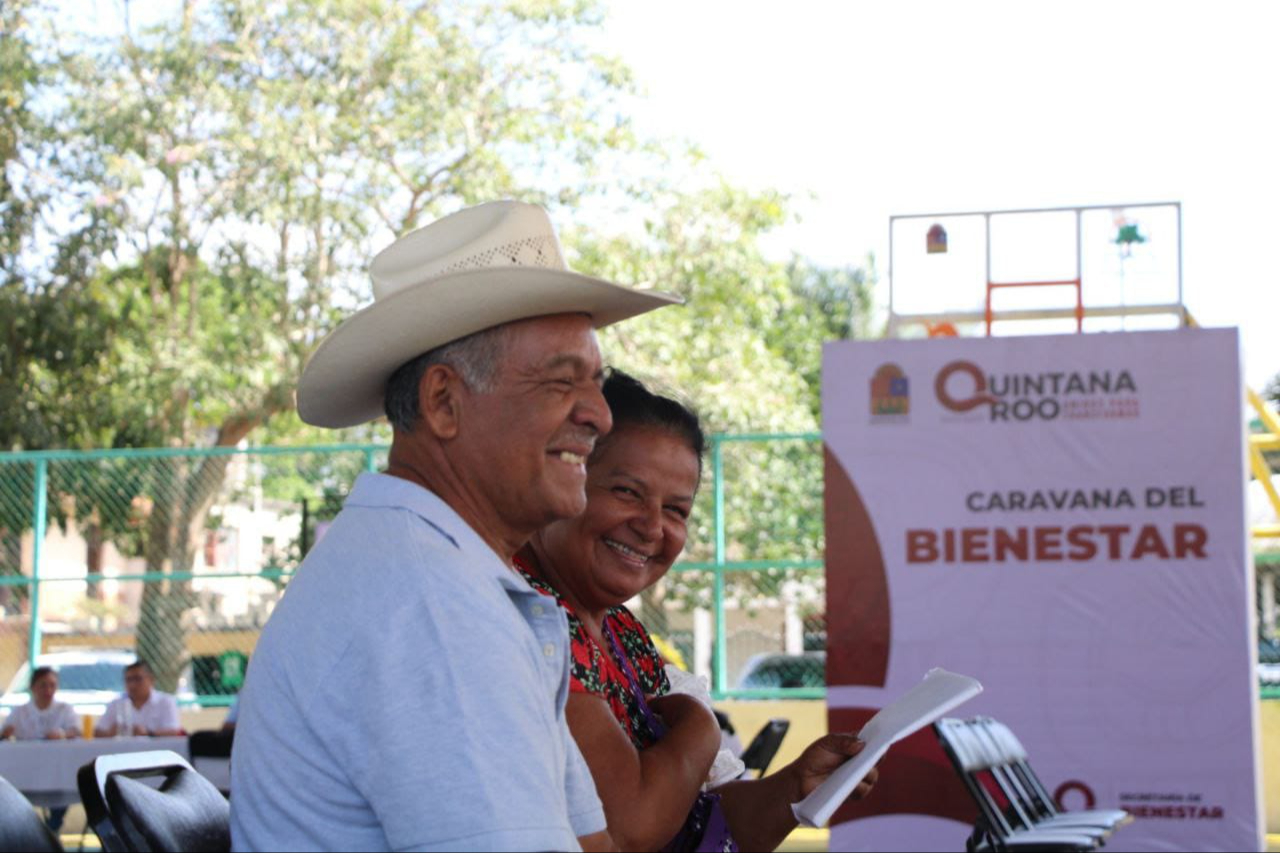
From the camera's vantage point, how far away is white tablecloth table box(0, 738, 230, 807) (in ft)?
30.2

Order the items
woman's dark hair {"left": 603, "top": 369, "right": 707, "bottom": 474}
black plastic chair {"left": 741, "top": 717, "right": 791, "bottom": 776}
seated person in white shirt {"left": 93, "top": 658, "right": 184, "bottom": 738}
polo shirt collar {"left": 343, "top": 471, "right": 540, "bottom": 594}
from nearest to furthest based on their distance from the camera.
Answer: polo shirt collar {"left": 343, "top": 471, "right": 540, "bottom": 594} < woman's dark hair {"left": 603, "top": 369, "right": 707, "bottom": 474} < black plastic chair {"left": 741, "top": 717, "right": 791, "bottom": 776} < seated person in white shirt {"left": 93, "top": 658, "right": 184, "bottom": 738}

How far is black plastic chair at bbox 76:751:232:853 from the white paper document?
0.82 metres

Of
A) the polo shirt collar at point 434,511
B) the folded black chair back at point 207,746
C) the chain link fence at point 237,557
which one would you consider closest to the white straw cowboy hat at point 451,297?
the polo shirt collar at point 434,511

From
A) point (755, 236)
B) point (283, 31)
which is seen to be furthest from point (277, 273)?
point (755, 236)

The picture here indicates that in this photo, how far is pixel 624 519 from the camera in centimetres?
279

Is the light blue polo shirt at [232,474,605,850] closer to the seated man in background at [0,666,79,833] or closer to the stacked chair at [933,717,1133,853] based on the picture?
the stacked chair at [933,717,1133,853]

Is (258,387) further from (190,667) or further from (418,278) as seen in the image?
(418,278)

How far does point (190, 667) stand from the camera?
13039 mm

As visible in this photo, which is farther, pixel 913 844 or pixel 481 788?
pixel 913 844

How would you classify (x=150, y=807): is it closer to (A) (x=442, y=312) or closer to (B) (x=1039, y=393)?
(A) (x=442, y=312)

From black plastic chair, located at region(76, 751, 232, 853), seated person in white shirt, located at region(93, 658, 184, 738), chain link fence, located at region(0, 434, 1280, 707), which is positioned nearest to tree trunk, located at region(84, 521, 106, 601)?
chain link fence, located at region(0, 434, 1280, 707)

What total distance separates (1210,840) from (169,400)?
12451 mm

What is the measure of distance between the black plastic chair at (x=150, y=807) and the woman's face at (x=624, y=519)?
686 mm

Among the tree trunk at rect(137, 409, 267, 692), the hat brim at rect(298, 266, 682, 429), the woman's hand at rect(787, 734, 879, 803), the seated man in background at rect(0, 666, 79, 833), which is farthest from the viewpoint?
the tree trunk at rect(137, 409, 267, 692)
